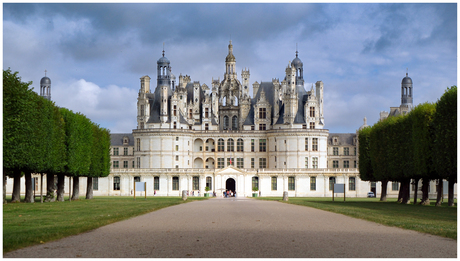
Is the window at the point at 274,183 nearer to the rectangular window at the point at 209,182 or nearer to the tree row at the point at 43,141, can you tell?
Result: the rectangular window at the point at 209,182

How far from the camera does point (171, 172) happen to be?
319 ft

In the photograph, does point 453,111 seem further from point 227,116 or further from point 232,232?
point 227,116

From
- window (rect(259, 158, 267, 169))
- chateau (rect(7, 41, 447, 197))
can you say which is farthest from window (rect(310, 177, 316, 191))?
window (rect(259, 158, 267, 169))

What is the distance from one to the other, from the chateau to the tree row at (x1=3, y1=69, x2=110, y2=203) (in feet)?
105

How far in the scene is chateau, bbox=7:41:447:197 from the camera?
96.9 metres

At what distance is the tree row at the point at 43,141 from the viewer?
3731 centimetres

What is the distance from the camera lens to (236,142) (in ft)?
350

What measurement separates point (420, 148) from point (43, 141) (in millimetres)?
27748

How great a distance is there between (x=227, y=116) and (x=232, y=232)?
91908mm

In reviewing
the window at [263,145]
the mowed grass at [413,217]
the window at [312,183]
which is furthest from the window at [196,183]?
the mowed grass at [413,217]

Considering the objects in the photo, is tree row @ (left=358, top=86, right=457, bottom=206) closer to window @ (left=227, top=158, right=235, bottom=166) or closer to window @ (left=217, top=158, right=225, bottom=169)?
window @ (left=227, top=158, right=235, bottom=166)

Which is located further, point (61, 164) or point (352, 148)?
point (352, 148)

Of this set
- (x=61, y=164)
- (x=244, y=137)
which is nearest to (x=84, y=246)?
(x=61, y=164)

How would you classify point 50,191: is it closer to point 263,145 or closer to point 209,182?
point 209,182
